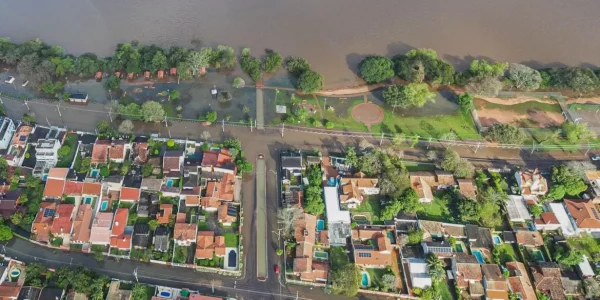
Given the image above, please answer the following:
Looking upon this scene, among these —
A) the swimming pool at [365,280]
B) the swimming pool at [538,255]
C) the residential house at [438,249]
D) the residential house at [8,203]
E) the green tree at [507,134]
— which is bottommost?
the swimming pool at [365,280]

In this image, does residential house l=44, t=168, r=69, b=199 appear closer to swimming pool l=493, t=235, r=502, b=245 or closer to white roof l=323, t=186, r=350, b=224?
white roof l=323, t=186, r=350, b=224

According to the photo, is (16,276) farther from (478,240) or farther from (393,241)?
(478,240)

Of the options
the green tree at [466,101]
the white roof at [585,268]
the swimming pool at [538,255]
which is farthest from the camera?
the green tree at [466,101]

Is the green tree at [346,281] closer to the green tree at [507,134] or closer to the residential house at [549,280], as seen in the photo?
the residential house at [549,280]

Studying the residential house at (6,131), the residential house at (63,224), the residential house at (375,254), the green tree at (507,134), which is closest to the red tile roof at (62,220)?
the residential house at (63,224)

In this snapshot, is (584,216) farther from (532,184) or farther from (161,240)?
(161,240)

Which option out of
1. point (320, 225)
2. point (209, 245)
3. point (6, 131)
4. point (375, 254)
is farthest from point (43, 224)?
point (375, 254)
